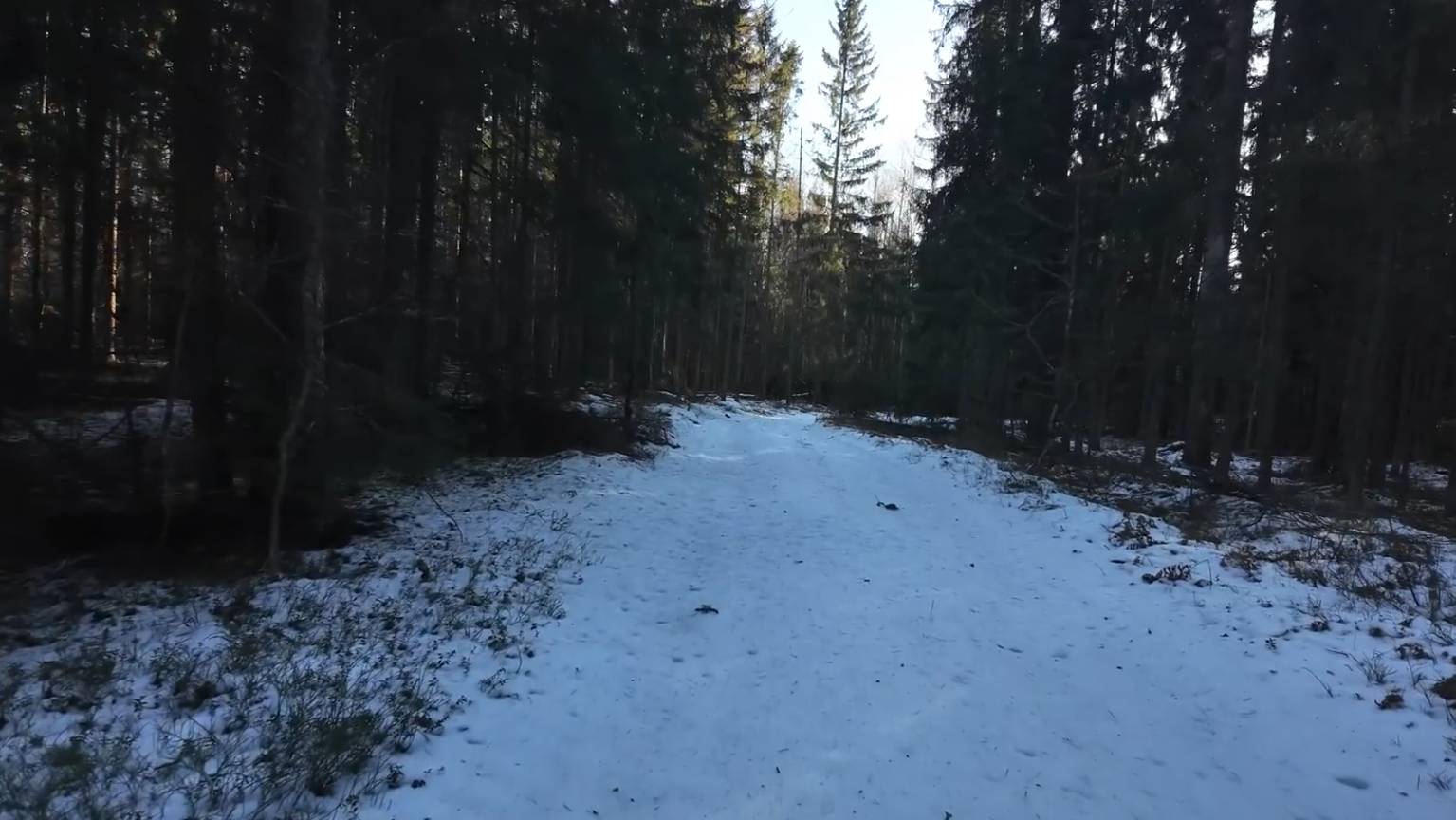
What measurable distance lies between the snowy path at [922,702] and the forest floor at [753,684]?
24 millimetres

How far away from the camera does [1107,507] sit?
11.4m

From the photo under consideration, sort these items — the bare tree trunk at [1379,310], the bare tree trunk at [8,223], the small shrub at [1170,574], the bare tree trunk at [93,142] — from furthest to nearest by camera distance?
the bare tree trunk at [1379,310], the small shrub at [1170,574], the bare tree trunk at [93,142], the bare tree trunk at [8,223]

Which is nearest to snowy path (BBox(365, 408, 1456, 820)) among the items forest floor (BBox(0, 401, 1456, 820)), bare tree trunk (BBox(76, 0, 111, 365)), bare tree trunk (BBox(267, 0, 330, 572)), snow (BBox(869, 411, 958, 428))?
forest floor (BBox(0, 401, 1456, 820))

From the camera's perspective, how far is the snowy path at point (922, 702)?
4168 millimetres

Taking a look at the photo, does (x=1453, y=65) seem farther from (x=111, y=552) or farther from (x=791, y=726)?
(x=111, y=552)

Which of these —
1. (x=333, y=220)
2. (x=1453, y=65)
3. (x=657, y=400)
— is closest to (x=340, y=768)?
(x=333, y=220)

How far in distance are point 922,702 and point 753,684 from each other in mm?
1225

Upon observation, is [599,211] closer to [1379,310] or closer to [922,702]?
[922,702]

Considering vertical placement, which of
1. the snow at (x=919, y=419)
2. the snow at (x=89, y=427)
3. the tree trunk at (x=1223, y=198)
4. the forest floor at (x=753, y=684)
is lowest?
the forest floor at (x=753, y=684)

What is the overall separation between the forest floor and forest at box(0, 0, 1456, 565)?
7.47 ft

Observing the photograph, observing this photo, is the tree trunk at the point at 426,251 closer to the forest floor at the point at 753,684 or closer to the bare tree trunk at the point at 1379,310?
the forest floor at the point at 753,684

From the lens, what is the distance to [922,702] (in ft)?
17.4

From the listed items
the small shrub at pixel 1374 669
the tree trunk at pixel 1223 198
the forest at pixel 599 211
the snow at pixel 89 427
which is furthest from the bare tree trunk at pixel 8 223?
the tree trunk at pixel 1223 198

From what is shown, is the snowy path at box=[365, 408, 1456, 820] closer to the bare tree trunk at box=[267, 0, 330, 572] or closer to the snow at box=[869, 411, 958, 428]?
the bare tree trunk at box=[267, 0, 330, 572]
